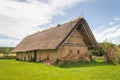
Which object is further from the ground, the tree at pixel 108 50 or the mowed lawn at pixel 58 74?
the tree at pixel 108 50

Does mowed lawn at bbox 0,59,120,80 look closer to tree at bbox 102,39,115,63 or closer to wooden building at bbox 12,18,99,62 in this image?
wooden building at bbox 12,18,99,62

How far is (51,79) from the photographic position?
13453 millimetres

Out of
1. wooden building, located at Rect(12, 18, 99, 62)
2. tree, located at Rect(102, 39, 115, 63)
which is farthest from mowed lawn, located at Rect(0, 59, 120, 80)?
tree, located at Rect(102, 39, 115, 63)

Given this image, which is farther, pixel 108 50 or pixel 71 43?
pixel 71 43

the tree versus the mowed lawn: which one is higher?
the tree

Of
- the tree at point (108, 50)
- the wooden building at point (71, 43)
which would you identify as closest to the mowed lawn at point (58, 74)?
the wooden building at point (71, 43)

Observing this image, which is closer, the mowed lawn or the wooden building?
the mowed lawn

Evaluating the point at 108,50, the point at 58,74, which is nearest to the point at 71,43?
the point at 108,50

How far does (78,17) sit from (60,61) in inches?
274

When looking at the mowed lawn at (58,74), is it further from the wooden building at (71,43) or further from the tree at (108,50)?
the tree at (108,50)

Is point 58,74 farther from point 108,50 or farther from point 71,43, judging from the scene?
point 108,50

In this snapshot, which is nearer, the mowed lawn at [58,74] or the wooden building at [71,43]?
the mowed lawn at [58,74]

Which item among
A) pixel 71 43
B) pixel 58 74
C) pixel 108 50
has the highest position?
pixel 71 43

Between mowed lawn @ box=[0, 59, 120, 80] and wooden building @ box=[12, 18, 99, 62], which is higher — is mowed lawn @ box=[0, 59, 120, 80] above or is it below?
below
